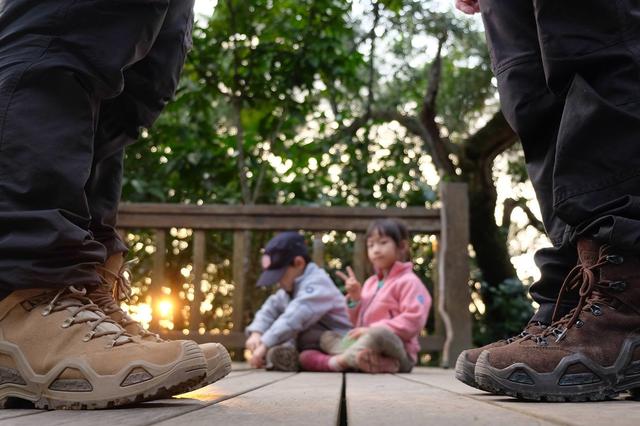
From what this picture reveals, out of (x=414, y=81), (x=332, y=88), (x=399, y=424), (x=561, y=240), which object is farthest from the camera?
(x=414, y=81)

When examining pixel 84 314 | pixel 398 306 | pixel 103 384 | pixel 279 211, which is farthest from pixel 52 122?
pixel 279 211

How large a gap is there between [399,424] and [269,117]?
365 cm

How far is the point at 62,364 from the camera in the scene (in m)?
0.96

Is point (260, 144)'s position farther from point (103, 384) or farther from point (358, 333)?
point (103, 384)

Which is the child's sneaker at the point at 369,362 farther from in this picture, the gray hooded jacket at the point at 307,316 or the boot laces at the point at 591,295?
the boot laces at the point at 591,295

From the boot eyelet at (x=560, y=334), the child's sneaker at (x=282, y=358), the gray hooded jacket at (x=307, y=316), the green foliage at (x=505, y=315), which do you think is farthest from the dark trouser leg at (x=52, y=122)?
the green foliage at (x=505, y=315)

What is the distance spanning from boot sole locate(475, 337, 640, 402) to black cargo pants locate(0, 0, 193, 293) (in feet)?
2.16

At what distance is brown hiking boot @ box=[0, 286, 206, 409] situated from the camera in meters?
0.94

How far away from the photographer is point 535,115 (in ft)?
4.05

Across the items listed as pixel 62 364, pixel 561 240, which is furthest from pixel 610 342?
pixel 62 364

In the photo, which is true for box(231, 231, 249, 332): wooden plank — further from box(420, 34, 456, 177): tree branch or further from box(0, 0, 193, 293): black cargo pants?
box(420, 34, 456, 177): tree branch

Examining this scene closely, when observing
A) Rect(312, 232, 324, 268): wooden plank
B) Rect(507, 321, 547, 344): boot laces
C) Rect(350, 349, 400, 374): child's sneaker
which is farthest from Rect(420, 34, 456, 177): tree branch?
A: Rect(507, 321, 547, 344): boot laces

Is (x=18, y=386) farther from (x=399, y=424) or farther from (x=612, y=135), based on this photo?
(x=612, y=135)

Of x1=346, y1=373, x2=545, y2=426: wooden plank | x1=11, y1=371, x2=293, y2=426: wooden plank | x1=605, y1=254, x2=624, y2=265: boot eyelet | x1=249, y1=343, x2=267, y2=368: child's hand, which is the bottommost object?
x1=249, y1=343, x2=267, y2=368: child's hand
